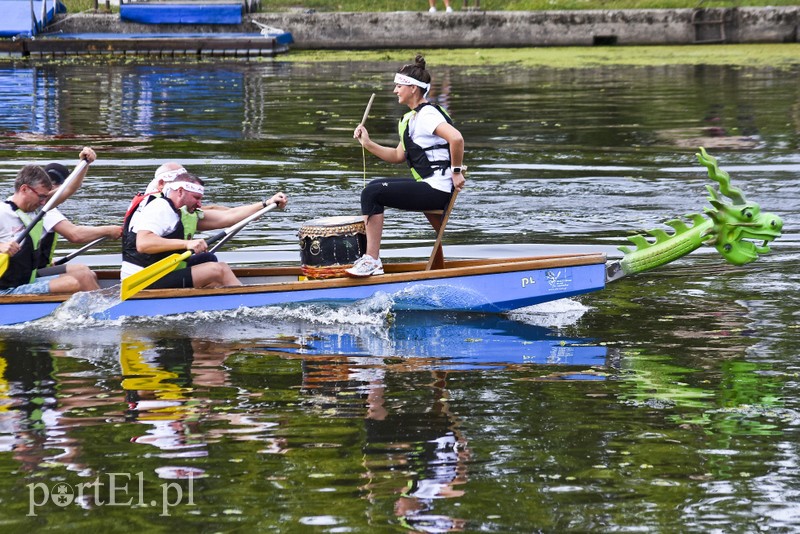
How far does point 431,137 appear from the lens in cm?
991

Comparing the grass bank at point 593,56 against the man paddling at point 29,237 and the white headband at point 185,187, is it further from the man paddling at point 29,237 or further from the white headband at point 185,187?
the white headband at point 185,187

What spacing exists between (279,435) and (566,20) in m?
27.4

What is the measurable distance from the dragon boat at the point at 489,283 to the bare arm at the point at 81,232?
19.6 inches

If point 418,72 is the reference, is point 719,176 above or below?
below

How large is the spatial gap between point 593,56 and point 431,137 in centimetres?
2244

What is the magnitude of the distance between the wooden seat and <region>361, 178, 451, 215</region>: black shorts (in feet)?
0.24

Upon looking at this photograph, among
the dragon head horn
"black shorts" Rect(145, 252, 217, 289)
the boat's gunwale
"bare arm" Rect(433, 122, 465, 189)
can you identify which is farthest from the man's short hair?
the dragon head horn

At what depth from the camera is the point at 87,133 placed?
21.0 meters

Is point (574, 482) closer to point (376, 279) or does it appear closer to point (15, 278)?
point (376, 279)

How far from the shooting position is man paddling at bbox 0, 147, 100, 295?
32.8 feet

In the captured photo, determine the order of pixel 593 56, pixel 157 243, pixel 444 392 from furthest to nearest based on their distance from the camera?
pixel 593 56
pixel 157 243
pixel 444 392

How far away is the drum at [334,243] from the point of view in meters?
10.2

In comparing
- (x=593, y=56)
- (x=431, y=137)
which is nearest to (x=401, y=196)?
(x=431, y=137)

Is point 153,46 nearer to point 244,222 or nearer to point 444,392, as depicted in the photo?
point 244,222
